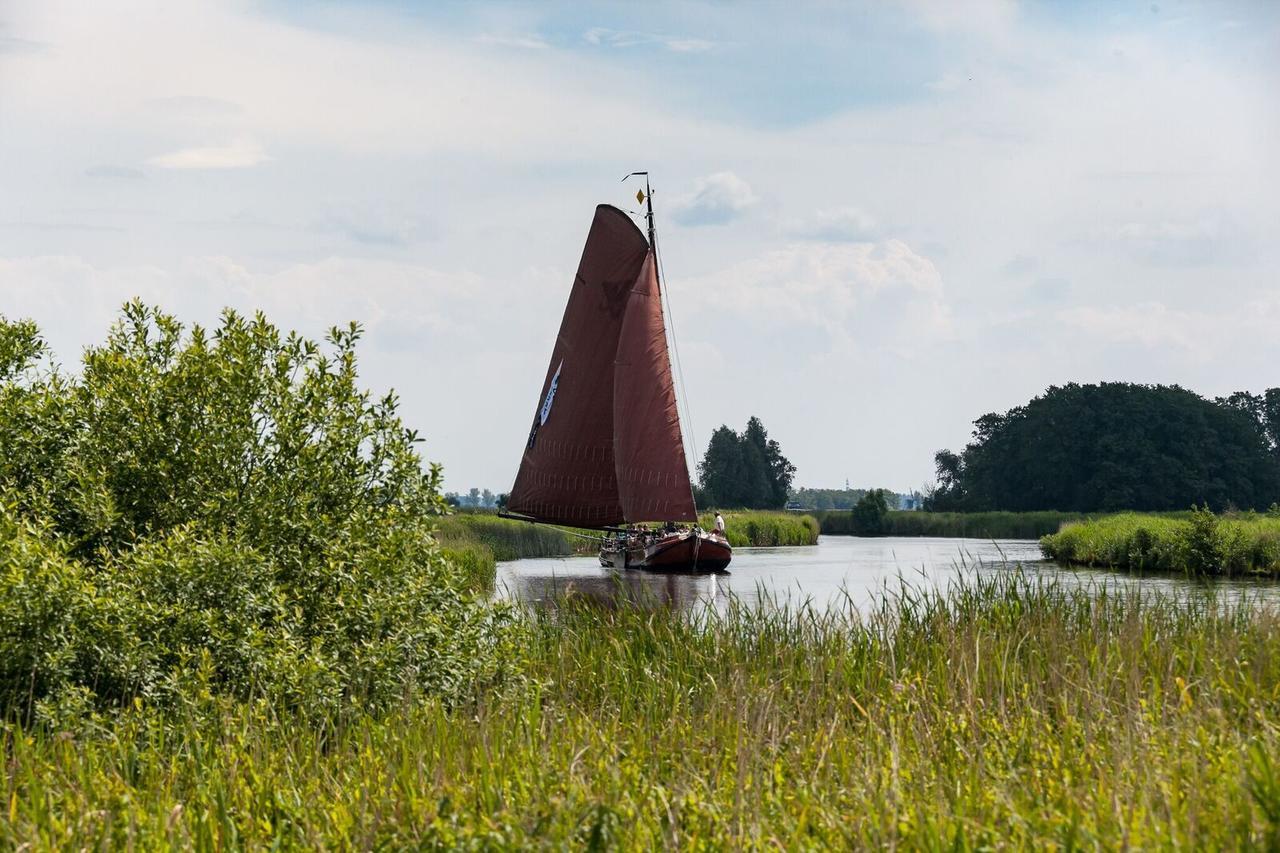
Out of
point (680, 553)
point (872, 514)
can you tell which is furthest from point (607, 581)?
point (872, 514)

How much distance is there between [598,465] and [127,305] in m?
24.7

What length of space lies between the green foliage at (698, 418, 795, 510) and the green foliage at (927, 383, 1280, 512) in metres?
17.9

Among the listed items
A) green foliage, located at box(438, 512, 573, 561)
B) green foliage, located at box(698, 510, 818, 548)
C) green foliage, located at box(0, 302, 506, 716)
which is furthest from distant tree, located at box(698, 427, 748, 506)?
green foliage, located at box(0, 302, 506, 716)

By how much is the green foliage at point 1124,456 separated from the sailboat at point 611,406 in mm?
49325

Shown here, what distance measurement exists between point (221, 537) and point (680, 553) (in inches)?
1118

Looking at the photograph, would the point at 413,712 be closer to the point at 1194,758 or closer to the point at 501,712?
the point at 501,712

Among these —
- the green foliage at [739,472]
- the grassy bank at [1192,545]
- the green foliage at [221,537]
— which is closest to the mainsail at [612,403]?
the grassy bank at [1192,545]

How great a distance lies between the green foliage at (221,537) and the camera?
7312 mm

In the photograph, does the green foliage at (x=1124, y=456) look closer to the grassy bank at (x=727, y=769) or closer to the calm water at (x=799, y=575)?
the calm water at (x=799, y=575)

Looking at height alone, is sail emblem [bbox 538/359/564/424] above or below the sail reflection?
above

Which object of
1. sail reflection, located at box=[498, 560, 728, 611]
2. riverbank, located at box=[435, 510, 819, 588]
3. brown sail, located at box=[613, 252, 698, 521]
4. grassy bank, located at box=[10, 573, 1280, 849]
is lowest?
sail reflection, located at box=[498, 560, 728, 611]

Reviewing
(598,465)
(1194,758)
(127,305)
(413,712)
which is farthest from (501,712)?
(598,465)

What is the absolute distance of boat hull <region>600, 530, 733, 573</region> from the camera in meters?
35.6

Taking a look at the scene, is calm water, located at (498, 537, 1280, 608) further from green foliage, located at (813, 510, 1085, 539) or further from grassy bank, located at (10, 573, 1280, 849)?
green foliage, located at (813, 510, 1085, 539)
